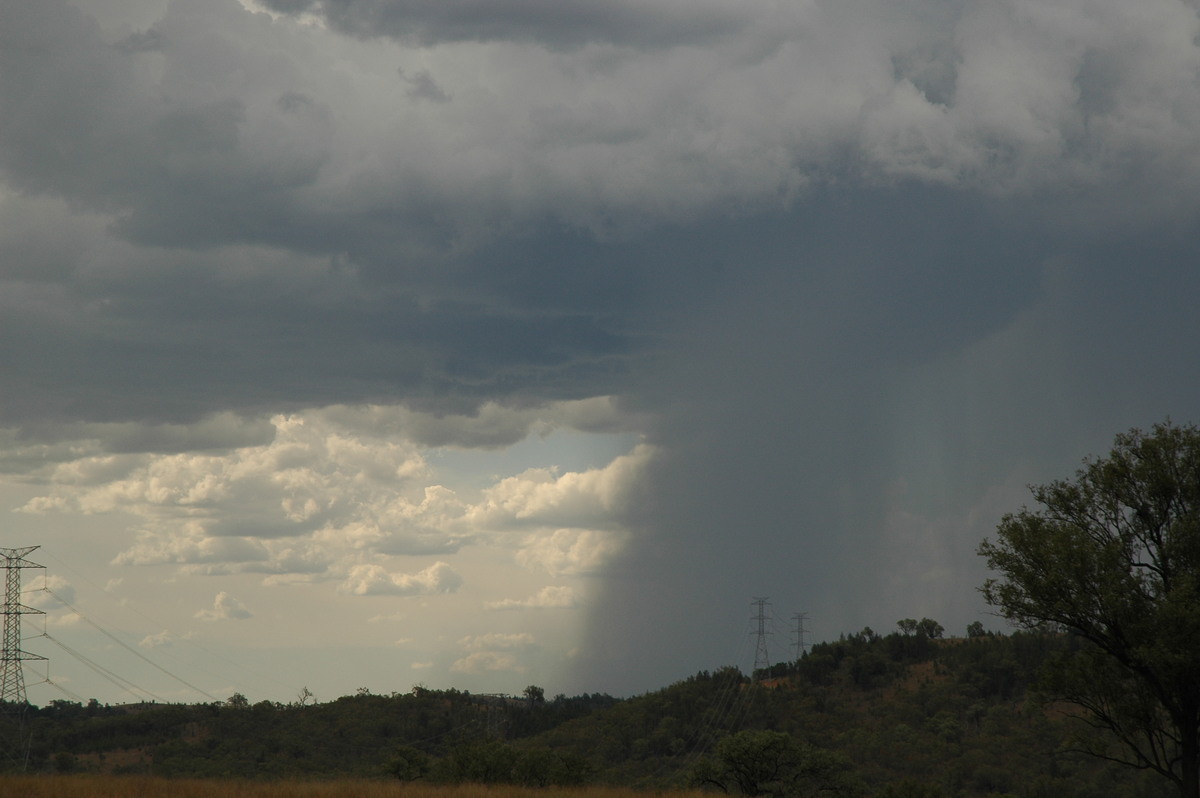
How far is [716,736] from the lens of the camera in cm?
15650

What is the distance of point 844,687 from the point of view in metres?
181

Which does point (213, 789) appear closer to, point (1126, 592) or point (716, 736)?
point (1126, 592)

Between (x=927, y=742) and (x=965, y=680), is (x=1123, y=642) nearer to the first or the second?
(x=927, y=742)

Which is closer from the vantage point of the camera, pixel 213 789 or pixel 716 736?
pixel 213 789

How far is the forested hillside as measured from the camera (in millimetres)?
76812

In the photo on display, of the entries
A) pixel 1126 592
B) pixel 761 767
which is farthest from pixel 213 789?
pixel 761 767

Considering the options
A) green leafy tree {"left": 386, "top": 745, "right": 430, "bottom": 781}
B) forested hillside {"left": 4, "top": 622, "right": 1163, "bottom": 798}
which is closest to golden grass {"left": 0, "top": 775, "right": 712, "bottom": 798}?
forested hillside {"left": 4, "top": 622, "right": 1163, "bottom": 798}

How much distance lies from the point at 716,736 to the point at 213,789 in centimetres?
13565

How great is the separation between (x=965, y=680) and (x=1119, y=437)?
5433 inches

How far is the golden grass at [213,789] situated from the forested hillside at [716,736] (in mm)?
34886

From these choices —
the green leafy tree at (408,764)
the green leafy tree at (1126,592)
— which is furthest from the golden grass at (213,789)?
the green leafy tree at (408,764)

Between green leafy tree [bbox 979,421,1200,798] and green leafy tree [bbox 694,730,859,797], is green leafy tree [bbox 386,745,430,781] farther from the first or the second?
green leafy tree [bbox 979,421,1200,798]

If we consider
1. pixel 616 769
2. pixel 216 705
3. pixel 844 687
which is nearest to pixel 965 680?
pixel 844 687

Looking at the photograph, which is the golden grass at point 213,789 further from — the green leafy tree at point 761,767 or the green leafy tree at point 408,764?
the green leafy tree at point 408,764
